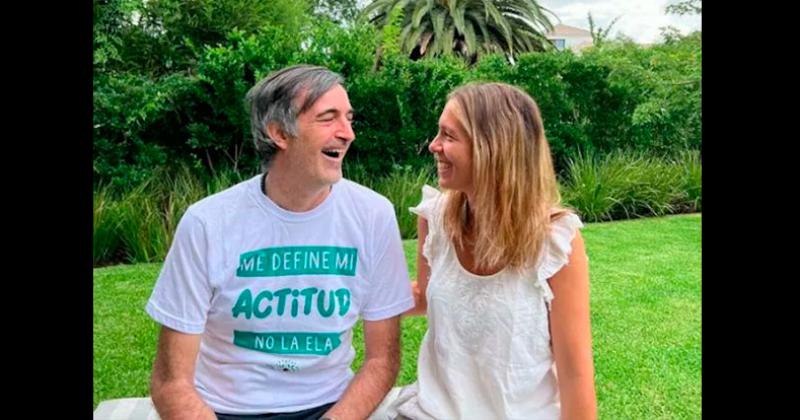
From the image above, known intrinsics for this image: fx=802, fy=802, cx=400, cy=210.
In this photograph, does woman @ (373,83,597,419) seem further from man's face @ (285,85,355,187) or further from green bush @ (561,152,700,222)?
green bush @ (561,152,700,222)

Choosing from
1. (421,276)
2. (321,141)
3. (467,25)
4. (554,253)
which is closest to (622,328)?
(421,276)

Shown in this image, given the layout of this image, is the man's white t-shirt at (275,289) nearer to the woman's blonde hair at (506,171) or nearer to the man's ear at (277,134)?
the man's ear at (277,134)

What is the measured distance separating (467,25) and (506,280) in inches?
388

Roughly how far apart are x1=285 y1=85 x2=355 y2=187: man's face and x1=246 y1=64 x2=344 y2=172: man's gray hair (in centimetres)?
2

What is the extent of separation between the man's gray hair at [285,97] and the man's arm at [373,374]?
1.77 ft

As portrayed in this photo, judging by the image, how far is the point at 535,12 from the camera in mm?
11469

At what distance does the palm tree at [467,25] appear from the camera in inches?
425

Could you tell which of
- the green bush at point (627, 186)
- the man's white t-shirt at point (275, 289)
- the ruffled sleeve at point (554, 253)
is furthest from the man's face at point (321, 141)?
the green bush at point (627, 186)

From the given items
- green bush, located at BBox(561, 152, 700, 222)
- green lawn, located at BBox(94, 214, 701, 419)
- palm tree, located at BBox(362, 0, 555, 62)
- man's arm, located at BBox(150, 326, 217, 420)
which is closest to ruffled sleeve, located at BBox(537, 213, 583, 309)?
man's arm, located at BBox(150, 326, 217, 420)

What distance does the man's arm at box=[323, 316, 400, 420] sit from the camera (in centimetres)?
203

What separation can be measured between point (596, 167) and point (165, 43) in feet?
14.9

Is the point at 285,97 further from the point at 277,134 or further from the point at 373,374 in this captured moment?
the point at 373,374
